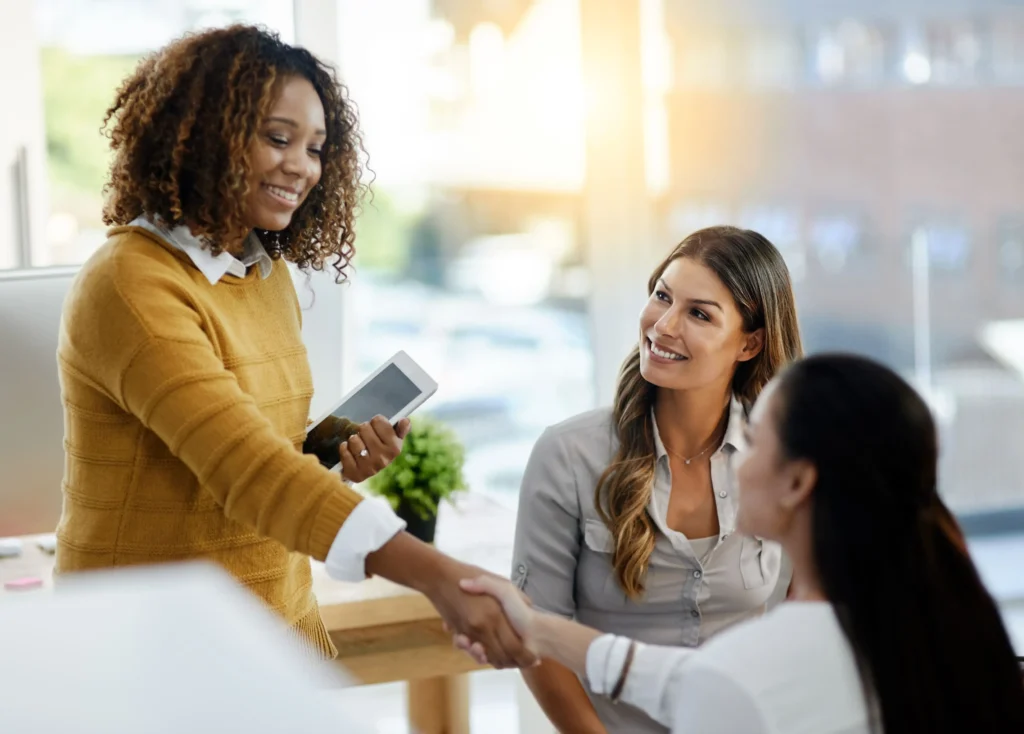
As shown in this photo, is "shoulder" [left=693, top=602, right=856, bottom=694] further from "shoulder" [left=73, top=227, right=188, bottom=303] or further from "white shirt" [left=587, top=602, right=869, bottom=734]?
"shoulder" [left=73, top=227, right=188, bottom=303]

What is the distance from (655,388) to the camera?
1.96 meters

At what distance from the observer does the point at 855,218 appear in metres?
3.80

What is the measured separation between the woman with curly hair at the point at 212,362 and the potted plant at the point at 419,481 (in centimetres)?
59

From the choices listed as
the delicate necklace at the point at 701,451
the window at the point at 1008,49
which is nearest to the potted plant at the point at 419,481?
the delicate necklace at the point at 701,451

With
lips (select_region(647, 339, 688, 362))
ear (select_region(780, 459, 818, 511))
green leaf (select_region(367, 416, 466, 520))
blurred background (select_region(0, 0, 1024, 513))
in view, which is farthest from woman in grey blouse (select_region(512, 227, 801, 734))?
blurred background (select_region(0, 0, 1024, 513))

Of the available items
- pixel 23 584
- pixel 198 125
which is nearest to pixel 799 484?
pixel 198 125

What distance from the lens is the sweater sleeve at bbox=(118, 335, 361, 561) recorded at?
142 centimetres

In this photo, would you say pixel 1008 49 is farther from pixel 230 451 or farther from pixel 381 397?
pixel 230 451

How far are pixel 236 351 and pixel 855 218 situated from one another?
104 inches

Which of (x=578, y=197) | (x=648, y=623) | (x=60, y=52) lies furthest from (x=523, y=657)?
(x=578, y=197)

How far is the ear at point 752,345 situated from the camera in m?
1.95

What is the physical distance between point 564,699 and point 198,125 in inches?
36.8

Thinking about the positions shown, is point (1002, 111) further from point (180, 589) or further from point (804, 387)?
point (180, 589)

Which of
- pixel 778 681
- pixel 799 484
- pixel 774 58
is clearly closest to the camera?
pixel 778 681
